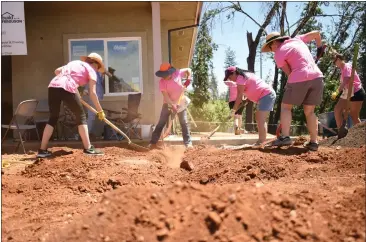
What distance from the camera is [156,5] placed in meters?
8.39

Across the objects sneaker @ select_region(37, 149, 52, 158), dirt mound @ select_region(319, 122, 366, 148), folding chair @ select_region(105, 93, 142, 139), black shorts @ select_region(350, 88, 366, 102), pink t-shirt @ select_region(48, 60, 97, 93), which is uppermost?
pink t-shirt @ select_region(48, 60, 97, 93)

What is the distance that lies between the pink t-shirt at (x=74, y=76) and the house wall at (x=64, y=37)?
11.6 feet

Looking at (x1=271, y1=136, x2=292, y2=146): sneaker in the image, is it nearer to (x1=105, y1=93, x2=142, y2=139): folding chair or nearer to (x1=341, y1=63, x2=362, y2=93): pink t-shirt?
(x1=341, y1=63, x2=362, y2=93): pink t-shirt

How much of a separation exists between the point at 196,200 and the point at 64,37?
7620mm

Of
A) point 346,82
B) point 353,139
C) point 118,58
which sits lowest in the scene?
point 353,139

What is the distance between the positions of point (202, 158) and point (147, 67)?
15.0 ft

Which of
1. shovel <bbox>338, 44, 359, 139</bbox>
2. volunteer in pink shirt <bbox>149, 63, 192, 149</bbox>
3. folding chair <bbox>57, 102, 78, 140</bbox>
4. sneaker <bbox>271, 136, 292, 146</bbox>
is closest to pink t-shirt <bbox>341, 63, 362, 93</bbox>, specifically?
shovel <bbox>338, 44, 359, 139</bbox>

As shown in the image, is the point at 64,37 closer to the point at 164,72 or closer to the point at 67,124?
the point at 67,124

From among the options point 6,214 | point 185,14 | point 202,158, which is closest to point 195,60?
point 185,14

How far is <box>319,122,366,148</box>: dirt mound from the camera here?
5.34 m

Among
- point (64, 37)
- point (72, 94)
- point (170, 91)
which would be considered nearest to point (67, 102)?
point (72, 94)

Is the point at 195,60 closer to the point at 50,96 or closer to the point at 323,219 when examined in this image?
the point at 50,96

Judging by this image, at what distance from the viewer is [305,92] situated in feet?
16.5

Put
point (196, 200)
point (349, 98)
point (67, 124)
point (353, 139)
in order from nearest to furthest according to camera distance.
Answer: point (196, 200) < point (353, 139) < point (349, 98) < point (67, 124)
